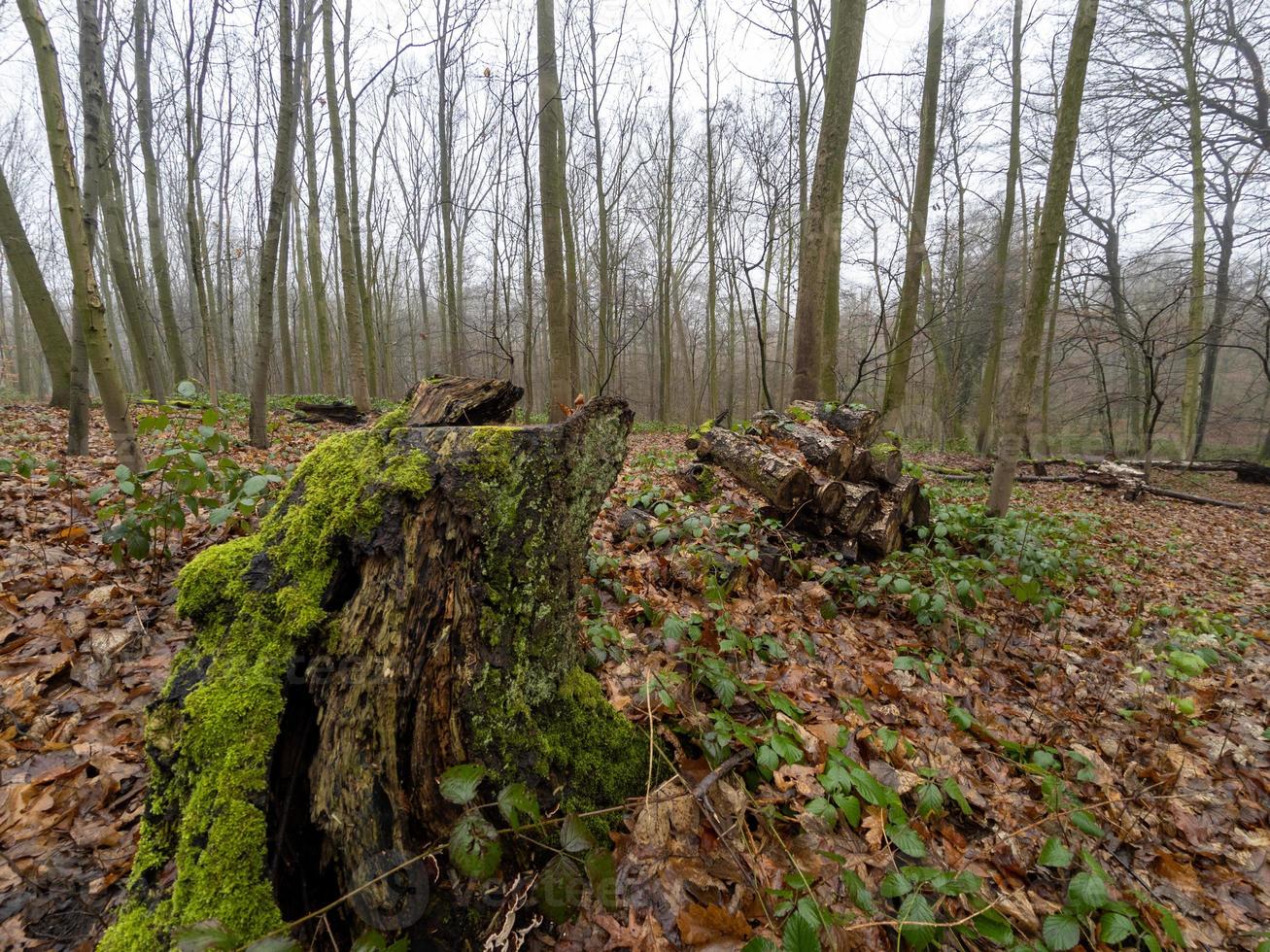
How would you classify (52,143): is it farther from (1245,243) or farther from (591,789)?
(1245,243)

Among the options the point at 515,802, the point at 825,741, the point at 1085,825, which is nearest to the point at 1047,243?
the point at 1085,825

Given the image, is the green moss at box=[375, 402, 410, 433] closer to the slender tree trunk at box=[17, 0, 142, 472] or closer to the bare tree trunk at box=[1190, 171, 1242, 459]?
the slender tree trunk at box=[17, 0, 142, 472]

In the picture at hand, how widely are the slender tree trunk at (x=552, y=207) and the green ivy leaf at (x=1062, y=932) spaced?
19.3 ft

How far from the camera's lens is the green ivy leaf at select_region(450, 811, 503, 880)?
1197 millimetres

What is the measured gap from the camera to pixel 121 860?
154 cm

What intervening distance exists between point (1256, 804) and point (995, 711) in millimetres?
1088

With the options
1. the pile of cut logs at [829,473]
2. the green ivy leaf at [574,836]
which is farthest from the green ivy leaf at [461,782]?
the pile of cut logs at [829,473]

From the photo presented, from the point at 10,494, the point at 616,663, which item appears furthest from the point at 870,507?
the point at 10,494

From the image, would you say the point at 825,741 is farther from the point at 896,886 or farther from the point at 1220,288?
the point at 1220,288

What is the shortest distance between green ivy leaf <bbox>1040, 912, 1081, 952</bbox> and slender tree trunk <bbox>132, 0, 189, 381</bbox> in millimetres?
15146

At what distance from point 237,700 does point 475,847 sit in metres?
0.73

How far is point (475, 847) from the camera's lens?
48.6 inches

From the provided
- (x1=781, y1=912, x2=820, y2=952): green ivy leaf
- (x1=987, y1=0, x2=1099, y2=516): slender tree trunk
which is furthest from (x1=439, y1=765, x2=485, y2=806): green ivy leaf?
(x1=987, y1=0, x2=1099, y2=516): slender tree trunk

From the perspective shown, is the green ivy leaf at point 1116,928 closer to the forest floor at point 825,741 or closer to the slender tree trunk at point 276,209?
the forest floor at point 825,741
